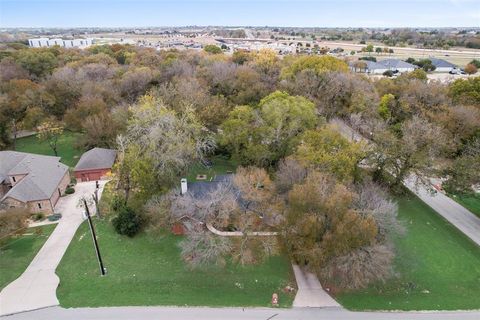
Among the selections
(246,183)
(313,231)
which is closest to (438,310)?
(313,231)

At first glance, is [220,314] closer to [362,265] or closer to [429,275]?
[362,265]

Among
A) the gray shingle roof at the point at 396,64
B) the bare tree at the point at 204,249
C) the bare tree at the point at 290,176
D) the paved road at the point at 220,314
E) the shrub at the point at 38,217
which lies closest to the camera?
the paved road at the point at 220,314

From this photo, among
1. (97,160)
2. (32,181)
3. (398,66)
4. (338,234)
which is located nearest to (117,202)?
(32,181)

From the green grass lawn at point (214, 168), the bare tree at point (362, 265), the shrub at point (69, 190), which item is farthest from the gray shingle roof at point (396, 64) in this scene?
the shrub at point (69, 190)

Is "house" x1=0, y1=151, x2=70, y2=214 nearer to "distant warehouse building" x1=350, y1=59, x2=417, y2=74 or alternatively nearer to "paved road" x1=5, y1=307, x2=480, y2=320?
"paved road" x1=5, y1=307, x2=480, y2=320

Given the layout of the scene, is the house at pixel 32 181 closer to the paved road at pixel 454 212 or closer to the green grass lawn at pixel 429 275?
the green grass lawn at pixel 429 275

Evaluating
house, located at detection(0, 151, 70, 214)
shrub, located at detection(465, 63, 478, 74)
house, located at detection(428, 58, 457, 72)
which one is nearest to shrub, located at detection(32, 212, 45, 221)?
house, located at detection(0, 151, 70, 214)
